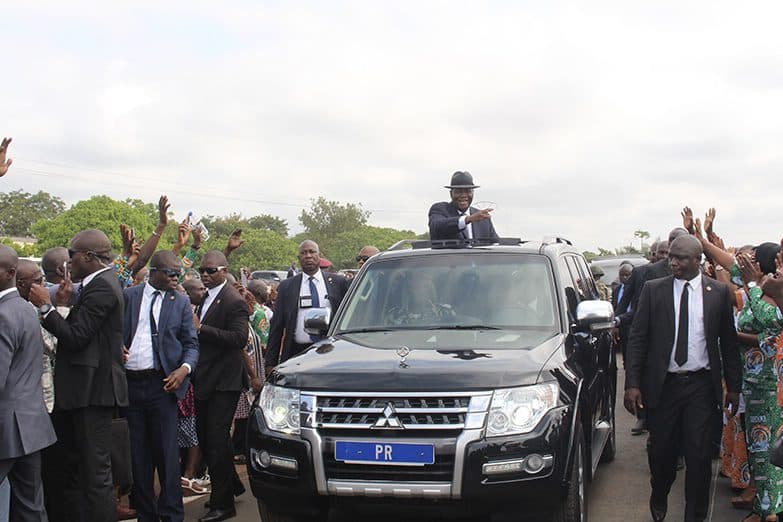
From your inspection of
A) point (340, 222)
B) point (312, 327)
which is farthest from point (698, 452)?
point (340, 222)

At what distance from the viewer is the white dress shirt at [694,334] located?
559 centimetres

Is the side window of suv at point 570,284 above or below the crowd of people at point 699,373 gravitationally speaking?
above

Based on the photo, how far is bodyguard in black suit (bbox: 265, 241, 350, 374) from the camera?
295 inches

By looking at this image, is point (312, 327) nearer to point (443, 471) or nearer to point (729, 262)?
point (443, 471)

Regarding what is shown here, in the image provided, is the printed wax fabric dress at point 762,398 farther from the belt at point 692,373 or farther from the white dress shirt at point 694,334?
the belt at point 692,373

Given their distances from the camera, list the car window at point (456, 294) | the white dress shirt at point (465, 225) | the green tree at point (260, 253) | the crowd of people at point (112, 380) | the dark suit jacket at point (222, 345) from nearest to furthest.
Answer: the crowd of people at point (112, 380) → the car window at point (456, 294) → the dark suit jacket at point (222, 345) → the white dress shirt at point (465, 225) → the green tree at point (260, 253)

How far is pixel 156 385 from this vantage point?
5.69 m

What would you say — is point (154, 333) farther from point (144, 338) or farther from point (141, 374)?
point (141, 374)

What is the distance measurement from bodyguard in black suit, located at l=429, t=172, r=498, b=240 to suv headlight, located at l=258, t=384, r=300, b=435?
332 centimetres

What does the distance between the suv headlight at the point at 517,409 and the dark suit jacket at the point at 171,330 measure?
2467 millimetres

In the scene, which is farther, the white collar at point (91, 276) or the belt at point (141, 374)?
the belt at point (141, 374)

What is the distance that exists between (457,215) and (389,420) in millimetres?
3931

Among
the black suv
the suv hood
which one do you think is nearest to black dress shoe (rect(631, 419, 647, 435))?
the black suv

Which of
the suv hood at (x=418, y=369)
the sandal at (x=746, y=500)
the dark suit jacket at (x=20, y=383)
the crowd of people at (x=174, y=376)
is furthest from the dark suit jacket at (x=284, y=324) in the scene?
the sandal at (x=746, y=500)
